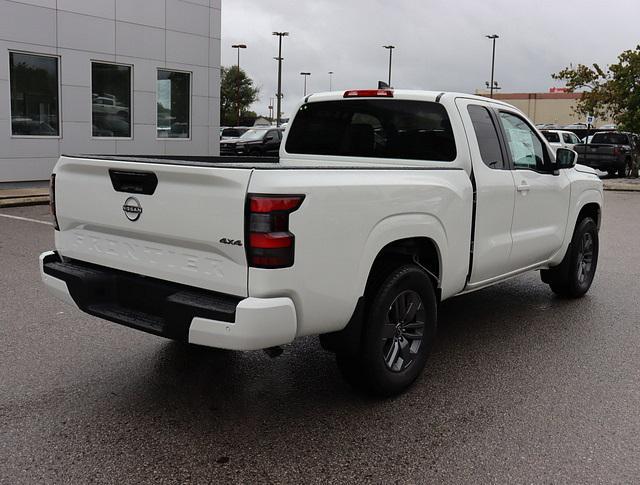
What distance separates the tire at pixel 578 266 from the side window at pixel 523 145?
3.61 feet

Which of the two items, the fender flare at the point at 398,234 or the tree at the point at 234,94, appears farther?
the tree at the point at 234,94

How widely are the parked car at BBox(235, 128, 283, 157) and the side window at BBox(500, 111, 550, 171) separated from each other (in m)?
23.3

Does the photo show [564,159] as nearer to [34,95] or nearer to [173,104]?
[34,95]

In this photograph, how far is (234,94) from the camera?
231 feet

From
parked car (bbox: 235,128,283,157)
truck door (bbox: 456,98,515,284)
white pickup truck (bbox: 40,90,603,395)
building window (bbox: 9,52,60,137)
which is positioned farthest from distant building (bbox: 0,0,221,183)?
truck door (bbox: 456,98,515,284)

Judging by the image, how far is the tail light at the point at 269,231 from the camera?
10.9 feet

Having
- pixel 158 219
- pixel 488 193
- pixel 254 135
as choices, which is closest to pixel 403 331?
pixel 488 193

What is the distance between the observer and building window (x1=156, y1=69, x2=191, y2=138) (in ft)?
62.0

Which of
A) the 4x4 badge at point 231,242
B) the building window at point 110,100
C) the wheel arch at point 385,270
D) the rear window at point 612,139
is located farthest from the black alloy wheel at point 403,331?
the rear window at point 612,139

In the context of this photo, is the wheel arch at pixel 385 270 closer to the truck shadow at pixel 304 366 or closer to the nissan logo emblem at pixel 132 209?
the truck shadow at pixel 304 366

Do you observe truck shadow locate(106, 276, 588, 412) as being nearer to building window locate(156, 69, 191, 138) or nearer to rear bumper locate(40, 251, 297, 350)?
rear bumper locate(40, 251, 297, 350)

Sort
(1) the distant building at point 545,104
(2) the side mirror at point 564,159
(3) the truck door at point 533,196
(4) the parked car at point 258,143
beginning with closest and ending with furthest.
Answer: (3) the truck door at point 533,196 < (2) the side mirror at point 564,159 < (4) the parked car at point 258,143 < (1) the distant building at point 545,104

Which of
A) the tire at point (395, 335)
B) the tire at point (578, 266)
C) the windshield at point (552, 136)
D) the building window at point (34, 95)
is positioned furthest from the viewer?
the windshield at point (552, 136)

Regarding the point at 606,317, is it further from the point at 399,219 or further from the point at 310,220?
the point at 310,220
